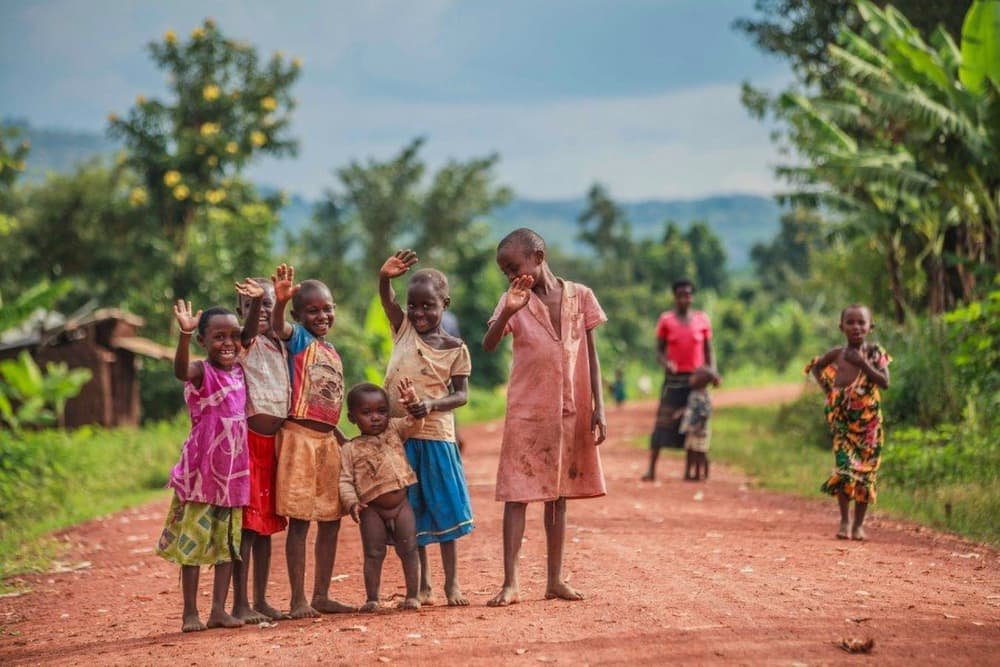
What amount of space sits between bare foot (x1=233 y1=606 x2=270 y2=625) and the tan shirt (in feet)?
2.30

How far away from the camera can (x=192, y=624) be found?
6461 mm

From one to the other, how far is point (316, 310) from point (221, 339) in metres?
0.59

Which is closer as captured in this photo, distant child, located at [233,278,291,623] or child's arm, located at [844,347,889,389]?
distant child, located at [233,278,291,623]

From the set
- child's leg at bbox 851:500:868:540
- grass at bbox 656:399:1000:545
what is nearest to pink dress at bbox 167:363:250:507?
child's leg at bbox 851:500:868:540

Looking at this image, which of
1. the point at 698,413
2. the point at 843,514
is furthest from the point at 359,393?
the point at 698,413

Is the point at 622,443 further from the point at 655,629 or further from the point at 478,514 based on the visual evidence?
the point at 655,629

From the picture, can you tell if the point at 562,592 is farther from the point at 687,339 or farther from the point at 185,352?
the point at 687,339

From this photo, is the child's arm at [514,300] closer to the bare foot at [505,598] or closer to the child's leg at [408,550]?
the child's leg at [408,550]

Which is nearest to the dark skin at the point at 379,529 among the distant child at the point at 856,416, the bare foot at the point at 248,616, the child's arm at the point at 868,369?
→ the bare foot at the point at 248,616

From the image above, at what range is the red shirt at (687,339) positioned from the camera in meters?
13.5

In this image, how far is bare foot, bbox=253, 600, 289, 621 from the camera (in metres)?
6.64

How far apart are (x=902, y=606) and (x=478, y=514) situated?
5063mm

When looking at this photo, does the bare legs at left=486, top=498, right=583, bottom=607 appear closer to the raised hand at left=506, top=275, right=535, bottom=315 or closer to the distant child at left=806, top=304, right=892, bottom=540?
the raised hand at left=506, top=275, right=535, bottom=315

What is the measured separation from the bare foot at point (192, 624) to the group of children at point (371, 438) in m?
0.01
